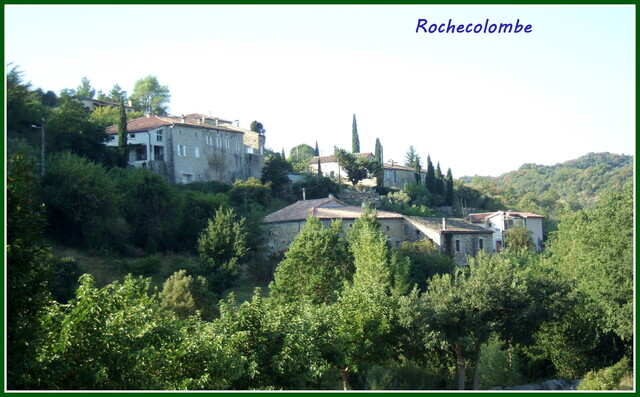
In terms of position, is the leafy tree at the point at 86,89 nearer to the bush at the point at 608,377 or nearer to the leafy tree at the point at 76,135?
the leafy tree at the point at 76,135

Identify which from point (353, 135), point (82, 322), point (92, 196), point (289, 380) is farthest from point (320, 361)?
point (353, 135)

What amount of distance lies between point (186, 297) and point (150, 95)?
2302 inches

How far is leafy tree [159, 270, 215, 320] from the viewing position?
30688 millimetres

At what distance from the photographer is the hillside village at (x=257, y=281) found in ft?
46.2

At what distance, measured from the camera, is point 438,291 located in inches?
1081

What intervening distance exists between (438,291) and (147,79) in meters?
64.8

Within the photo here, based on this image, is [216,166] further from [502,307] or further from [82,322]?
[82,322]

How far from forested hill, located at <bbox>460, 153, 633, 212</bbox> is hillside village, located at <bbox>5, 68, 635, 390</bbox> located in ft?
127

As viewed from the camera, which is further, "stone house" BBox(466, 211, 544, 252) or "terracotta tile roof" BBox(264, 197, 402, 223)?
"stone house" BBox(466, 211, 544, 252)

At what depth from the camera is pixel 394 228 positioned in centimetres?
5191

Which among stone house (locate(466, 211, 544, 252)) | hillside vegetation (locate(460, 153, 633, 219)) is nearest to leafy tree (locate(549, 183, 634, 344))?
stone house (locate(466, 211, 544, 252))

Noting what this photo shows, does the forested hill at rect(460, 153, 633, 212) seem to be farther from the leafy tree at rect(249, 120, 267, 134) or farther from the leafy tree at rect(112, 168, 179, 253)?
the leafy tree at rect(112, 168, 179, 253)

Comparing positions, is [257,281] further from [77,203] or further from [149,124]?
[149,124]

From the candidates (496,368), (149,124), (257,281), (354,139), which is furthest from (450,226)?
(354,139)
